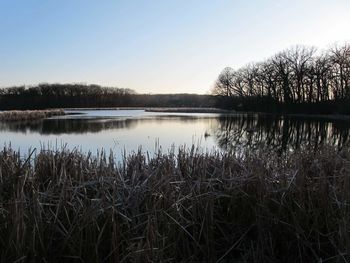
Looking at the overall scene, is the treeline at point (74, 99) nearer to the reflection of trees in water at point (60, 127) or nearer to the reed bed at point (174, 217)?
the reflection of trees in water at point (60, 127)

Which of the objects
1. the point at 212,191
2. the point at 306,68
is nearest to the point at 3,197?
the point at 212,191

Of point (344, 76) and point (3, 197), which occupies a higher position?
point (344, 76)

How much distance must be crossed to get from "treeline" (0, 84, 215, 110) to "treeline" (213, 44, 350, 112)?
26.0 m

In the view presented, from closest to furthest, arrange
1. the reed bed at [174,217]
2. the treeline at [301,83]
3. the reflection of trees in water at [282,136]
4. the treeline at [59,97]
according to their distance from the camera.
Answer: the reed bed at [174,217], the reflection of trees in water at [282,136], the treeline at [301,83], the treeline at [59,97]

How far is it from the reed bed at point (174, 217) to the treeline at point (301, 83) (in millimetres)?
49774

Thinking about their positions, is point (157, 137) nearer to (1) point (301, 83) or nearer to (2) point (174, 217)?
(2) point (174, 217)

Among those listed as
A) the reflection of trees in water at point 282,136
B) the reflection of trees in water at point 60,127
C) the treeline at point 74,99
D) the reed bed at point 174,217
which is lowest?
the reflection of trees in water at point 282,136

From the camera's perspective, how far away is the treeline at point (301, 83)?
6100 centimetres

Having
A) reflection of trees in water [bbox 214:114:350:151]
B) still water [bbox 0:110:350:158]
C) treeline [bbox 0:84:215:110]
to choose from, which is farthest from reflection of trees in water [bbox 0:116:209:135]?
treeline [bbox 0:84:215:110]

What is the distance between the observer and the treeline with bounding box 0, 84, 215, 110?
103994 millimetres

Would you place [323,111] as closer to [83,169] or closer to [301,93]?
[301,93]

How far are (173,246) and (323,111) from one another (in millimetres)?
59653

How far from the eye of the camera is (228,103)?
8956cm

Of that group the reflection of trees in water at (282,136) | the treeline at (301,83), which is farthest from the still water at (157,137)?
the treeline at (301,83)
